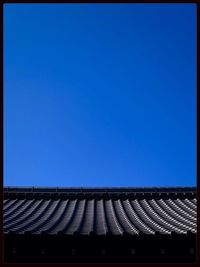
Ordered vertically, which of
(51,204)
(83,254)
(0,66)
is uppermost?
(0,66)

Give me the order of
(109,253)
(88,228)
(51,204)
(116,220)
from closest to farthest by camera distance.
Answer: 1. (109,253)
2. (88,228)
3. (116,220)
4. (51,204)

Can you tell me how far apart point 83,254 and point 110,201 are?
5.76 meters

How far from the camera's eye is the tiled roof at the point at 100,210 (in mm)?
7293

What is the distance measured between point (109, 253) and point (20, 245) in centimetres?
141

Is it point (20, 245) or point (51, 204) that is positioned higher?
→ point (51, 204)

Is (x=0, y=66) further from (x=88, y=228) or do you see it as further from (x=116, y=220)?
(x=116, y=220)

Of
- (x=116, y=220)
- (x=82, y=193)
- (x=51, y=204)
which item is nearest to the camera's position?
(x=116, y=220)

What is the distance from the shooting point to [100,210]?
9969 millimetres

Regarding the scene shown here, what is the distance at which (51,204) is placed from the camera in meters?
10.7

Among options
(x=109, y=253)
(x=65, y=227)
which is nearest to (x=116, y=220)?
(x=65, y=227)

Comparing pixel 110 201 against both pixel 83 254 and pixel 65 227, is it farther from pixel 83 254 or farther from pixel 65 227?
pixel 83 254

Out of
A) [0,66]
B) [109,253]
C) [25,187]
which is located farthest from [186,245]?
[25,187]

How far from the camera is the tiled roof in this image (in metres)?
7.29

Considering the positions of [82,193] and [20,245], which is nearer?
[20,245]
